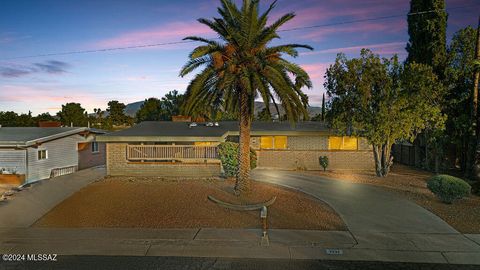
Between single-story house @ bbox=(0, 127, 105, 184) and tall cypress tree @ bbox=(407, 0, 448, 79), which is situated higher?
tall cypress tree @ bbox=(407, 0, 448, 79)

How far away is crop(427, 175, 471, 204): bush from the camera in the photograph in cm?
1305

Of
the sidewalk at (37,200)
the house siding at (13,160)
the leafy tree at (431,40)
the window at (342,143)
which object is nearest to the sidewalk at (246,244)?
the sidewalk at (37,200)

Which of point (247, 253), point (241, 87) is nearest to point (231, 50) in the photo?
point (241, 87)

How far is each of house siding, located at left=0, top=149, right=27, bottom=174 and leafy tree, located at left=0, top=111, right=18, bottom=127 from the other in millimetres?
41361

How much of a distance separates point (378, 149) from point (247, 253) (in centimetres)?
1485

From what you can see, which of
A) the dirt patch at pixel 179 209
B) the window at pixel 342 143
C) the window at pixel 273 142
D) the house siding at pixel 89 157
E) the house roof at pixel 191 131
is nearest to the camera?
the dirt patch at pixel 179 209

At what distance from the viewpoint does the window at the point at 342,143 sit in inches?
928

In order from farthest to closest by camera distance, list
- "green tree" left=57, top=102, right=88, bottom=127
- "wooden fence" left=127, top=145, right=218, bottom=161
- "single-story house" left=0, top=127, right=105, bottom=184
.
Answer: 1. "green tree" left=57, top=102, right=88, bottom=127
2. "single-story house" left=0, top=127, right=105, bottom=184
3. "wooden fence" left=127, top=145, right=218, bottom=161

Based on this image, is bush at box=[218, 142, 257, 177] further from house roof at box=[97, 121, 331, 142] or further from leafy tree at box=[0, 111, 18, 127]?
leafy tree at box=[0, 111, 18, 127]

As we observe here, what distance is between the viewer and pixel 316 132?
22484 millimetres

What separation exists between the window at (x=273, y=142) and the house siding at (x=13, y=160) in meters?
16.4

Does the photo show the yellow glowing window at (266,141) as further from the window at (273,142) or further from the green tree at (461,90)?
the green tree at (461,90)

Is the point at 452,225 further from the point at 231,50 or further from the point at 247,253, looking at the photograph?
the point at 231,50

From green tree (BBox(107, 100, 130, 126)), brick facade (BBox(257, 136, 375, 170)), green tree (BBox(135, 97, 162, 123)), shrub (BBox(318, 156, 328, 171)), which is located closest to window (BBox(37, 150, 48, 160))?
brick facade (BBox(257, 136, 375, 170))
